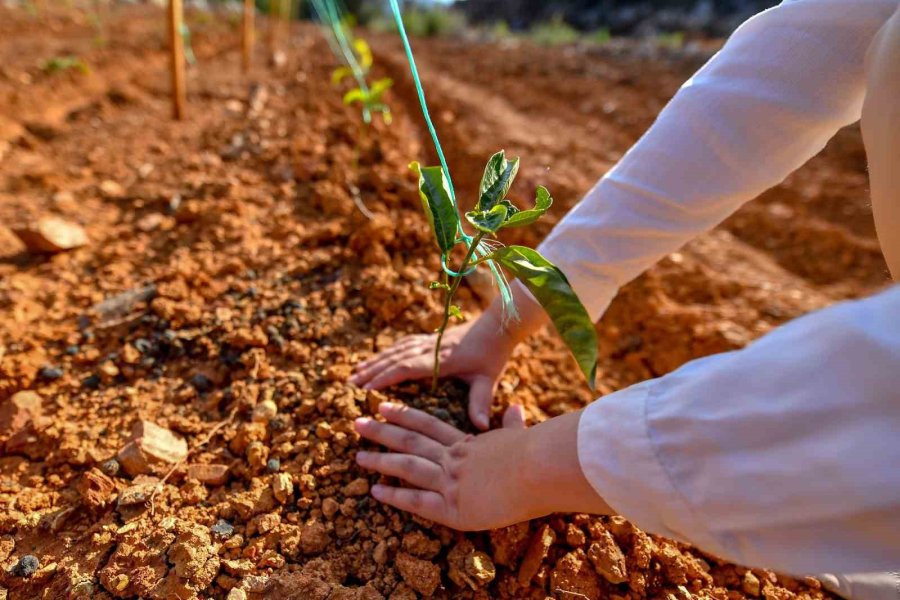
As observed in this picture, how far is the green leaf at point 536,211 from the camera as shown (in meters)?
0.74

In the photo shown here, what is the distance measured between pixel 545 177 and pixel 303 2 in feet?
28.2

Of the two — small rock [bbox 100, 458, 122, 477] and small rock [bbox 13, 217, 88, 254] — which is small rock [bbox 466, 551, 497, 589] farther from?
small rock [bbox 13, 217, 88, 254]

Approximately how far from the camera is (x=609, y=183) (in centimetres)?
100

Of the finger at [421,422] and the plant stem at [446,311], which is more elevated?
the plant stem at [446,311]

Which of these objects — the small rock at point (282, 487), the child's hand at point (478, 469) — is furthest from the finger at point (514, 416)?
the small rock at point (282, 487)

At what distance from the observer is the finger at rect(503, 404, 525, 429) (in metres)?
1.10

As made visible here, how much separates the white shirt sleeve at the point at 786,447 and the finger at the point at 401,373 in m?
0.57

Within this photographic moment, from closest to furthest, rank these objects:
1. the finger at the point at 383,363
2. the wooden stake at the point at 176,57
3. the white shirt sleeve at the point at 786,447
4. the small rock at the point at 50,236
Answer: the white shirt sleeve at the point at 786,447 → the finger at the point at 383,363 → the small rock at the point at 50,236 → the wooden stake at the point at 176,57

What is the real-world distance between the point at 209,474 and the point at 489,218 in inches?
25.8

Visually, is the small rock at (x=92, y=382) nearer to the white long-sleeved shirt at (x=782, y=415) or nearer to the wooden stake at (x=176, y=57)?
the white long-sleeved shirt at (x=782, y=415)

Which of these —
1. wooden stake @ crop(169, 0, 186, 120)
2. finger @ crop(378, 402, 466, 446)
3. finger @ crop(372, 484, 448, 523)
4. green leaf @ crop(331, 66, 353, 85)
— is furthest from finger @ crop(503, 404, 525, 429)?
wooden stake @ crop(169, 0, 186, 120)

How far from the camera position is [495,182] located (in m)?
0.83

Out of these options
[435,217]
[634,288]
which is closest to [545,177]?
[634,288]

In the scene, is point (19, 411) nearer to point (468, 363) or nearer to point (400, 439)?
point (400, 439)
